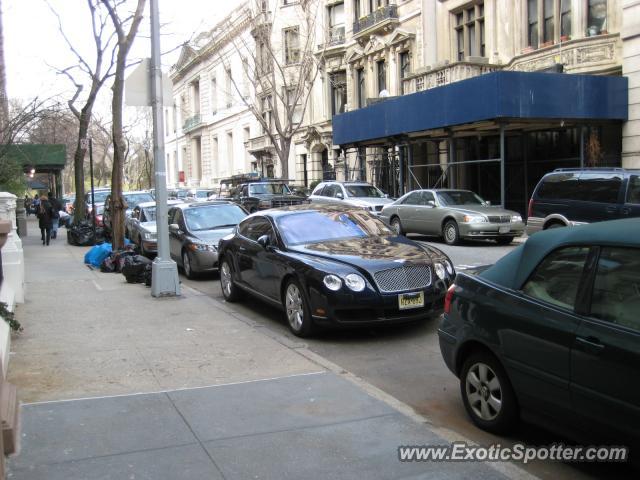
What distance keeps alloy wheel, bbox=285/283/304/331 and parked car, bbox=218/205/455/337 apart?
0.01 m

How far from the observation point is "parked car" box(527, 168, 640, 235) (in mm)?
13047

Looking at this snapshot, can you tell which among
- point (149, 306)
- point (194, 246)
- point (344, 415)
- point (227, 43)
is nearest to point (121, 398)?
point (344, 415)

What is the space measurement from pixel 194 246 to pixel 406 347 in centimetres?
673

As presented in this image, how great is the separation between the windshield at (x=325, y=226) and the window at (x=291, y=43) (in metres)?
31.9

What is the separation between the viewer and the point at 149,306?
9.84 meters

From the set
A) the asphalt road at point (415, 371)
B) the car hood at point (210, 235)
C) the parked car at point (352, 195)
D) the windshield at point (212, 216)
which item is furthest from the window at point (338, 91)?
the asphalt road at point (415, 371)

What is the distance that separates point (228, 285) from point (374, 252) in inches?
132

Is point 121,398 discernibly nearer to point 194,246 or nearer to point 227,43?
point 194,246

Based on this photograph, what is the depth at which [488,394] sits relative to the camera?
4.66 m

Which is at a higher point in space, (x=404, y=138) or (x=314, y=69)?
(x=314, y=69)

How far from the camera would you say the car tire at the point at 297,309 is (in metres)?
7.62

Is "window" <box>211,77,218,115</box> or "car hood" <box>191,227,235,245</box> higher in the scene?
"window" <box>211,77,218,115</box>

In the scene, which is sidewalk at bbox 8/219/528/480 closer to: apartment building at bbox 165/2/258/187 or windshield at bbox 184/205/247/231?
windshield at bbox 184/205/247/231

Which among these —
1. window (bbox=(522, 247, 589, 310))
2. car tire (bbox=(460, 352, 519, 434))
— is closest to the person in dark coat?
car tire (bbox=(460, 352, 519, 434))
